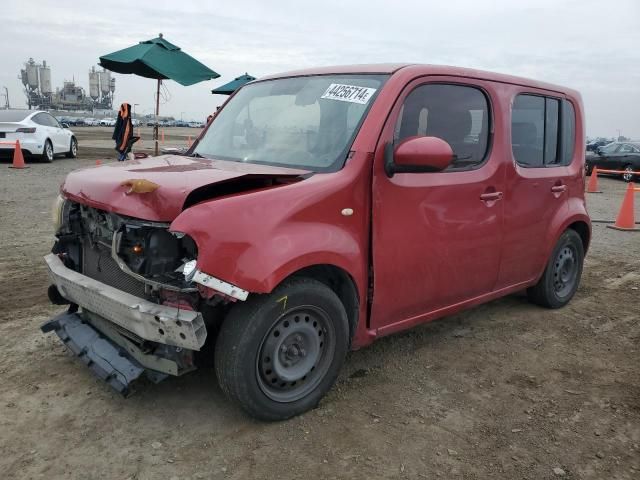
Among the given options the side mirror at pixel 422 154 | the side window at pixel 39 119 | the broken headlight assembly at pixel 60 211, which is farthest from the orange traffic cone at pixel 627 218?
the side window at pixel 39 119

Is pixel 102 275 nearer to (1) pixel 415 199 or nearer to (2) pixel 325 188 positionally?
(2) pixel 325 188

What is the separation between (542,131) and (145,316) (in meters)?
3.51

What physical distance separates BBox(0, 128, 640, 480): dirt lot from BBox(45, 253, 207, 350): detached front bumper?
1.79 feet

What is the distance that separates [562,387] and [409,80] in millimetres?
2191

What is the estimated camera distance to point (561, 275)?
16.5 ft

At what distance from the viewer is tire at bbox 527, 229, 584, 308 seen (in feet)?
15.8

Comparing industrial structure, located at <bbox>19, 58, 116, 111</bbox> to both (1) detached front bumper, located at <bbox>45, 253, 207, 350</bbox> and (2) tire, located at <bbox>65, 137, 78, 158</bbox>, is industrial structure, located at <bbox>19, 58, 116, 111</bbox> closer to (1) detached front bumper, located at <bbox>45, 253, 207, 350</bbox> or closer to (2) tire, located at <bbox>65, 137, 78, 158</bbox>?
(2) tire, located at <bbox>65, 137, 78, 158</bbox>

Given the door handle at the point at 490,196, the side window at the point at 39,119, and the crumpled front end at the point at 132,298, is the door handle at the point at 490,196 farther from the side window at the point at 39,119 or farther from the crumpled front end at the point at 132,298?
the side window at the point at 39,119

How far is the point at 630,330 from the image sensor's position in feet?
14.9

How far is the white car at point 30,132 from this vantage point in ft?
47.8

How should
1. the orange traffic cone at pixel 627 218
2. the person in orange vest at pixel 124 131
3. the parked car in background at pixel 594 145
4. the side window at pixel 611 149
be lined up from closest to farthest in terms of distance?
1. the orange traffic cone at pixel 627 218
2. the person in orange vest at pixel 124 131
3. the side window at pixel 611 149
4. the parked car in background at pixel 594 145

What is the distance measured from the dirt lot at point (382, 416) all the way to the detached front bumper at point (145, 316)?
1.79ft

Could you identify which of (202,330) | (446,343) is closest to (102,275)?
(202,330)

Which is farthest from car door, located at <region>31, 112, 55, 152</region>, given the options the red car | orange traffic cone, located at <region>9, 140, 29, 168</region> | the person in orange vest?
the red car
